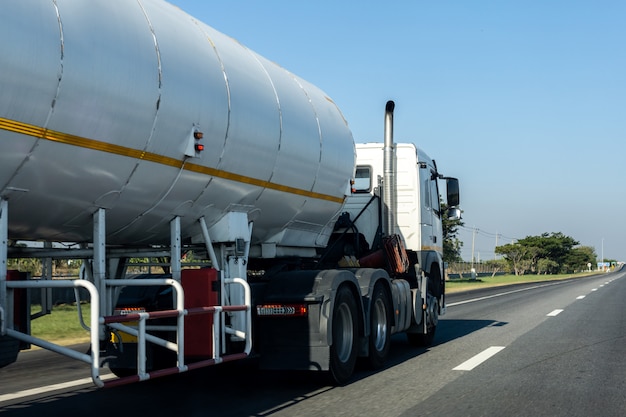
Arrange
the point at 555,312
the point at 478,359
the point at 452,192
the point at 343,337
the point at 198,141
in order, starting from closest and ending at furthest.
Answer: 1. the point at 198,141
2. the point at 343,337
3. the point at 478,359
4. the point at 452,192
5. the point at 555,312

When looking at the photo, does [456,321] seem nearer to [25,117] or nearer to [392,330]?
[392,330]

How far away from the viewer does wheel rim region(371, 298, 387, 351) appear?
9.77 m

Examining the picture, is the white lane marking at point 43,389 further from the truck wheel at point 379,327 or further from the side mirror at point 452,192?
the side mirror at point 452,192

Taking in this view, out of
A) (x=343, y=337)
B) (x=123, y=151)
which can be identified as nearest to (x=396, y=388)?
(x=343, y=337)

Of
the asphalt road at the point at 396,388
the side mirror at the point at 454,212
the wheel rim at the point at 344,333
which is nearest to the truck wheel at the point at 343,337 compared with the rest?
the wheel rim at the point at 344,333

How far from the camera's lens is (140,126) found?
6082 mm

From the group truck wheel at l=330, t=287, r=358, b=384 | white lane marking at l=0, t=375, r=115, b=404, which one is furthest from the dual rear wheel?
white lane marking at l=0, t=375, r=115, b=404

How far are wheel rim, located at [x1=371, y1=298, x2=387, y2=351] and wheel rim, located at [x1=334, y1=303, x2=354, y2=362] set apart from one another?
86cm

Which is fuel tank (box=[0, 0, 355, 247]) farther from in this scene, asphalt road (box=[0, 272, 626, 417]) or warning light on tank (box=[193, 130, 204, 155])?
asphalt road (box=[0, 272, 626, 417])

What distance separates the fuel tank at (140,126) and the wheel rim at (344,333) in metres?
1.21

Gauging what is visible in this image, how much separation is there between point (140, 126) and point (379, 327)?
499 centimetres

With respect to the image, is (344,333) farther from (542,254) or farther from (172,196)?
(542,254)

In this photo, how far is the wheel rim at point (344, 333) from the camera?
870 centimetres

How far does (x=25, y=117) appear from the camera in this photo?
16.5 feet
